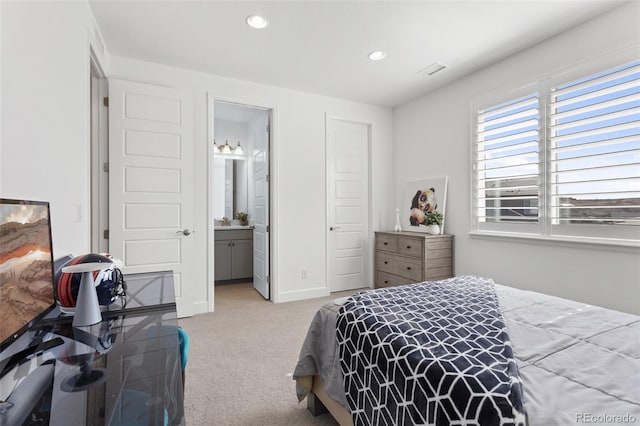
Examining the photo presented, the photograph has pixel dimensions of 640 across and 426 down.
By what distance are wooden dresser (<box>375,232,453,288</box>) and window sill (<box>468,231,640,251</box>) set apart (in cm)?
43

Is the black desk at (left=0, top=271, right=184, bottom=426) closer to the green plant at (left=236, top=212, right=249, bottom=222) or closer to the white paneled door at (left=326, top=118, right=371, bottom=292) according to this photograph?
the white paneled door at (left=326, top=118, right=371, bottom=292)

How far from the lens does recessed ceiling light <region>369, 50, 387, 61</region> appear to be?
3.02 metres

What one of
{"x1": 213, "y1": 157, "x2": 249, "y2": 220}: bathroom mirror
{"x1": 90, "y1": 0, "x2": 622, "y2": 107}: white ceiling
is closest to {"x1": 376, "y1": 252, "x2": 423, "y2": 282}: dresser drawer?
{"x1": 90, "y1": 0, "x2": 622, "y2": 107}: white ceiling

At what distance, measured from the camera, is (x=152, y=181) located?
3.11m

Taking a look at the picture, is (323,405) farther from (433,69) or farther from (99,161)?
(433,69)

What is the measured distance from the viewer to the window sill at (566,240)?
2.25 metres

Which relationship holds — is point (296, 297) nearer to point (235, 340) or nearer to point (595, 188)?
point (235, 340)

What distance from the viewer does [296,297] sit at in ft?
13.0

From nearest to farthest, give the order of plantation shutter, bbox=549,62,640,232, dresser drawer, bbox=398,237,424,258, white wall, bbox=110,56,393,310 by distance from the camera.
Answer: plantation shutter, bbox=549,62,640,232, white wall, bbox=110,56,393,310, dresser drawer, bbox=398,237,424,258

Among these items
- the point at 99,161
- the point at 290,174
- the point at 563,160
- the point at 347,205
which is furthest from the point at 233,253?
the point at 563,160

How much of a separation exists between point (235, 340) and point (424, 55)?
3295mm

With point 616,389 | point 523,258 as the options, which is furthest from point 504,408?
point 523,258

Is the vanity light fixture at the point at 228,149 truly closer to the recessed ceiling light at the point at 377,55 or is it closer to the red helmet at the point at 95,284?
the recessed ceiling light at the point at 377,55

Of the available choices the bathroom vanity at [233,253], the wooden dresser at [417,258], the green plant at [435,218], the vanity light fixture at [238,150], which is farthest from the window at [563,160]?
the vanity light fixture at [238,150]
